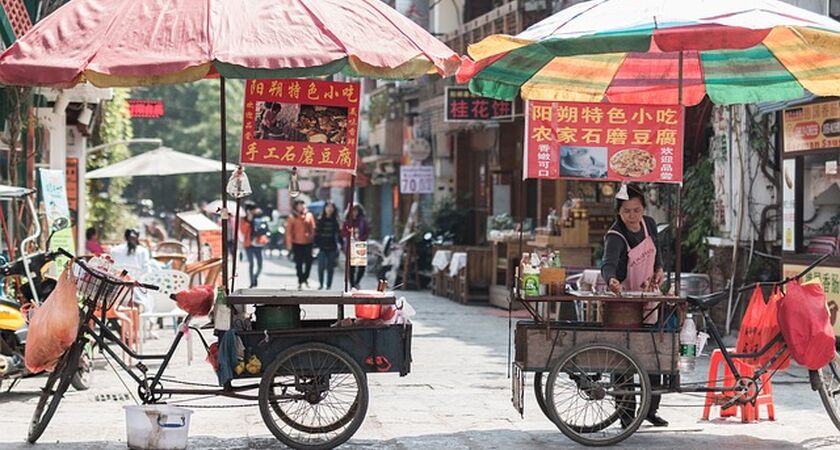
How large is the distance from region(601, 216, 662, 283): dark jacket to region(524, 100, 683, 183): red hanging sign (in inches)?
17.7

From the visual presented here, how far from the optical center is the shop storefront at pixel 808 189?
14.2m

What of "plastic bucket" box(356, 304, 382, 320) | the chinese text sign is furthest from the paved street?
the chinese text sign

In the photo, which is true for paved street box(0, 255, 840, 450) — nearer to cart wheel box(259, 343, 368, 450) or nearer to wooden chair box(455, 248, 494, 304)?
cart wheel box(259, 343, 368, 450)

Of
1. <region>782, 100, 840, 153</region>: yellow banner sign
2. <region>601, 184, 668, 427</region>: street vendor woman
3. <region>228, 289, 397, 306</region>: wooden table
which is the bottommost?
<region>228, 289, 397, 306</region>: wooden table

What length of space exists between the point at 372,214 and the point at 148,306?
2976 centimetres

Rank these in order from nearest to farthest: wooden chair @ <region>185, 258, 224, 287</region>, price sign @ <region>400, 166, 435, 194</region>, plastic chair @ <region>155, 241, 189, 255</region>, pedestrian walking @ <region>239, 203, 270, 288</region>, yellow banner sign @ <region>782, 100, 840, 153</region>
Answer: yellow banner sign @ <region>782, 100, 840, 153</region> → wooden chair @ <region>185, 258, 224, 287</region> → plastic chair @ <region>155, 241, 189, 255</region> → pedestrian walking @ <region>239, 203, 270, 288</region> → price sign @ <region>400, 166, 435, 194</region>

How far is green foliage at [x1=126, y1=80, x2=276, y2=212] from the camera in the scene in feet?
211

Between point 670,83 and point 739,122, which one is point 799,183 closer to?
point 739,122

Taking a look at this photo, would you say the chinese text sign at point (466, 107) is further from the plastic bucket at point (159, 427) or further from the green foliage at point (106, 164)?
the plastic bucket at point (159, 427)

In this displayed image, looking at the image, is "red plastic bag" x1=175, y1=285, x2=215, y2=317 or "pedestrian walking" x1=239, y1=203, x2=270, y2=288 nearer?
"red plastic bag" x1=175, y1=285, x2=215, y2=317

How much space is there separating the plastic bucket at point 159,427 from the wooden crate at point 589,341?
231cm

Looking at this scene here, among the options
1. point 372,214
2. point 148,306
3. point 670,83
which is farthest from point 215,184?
point 670,83

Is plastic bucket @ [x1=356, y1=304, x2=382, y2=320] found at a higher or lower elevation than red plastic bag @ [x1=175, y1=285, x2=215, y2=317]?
lower

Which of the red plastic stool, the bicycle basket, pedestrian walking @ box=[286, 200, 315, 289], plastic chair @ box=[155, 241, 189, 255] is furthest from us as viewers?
pedestrian walking @ box=[286, 200, 315, 289]
